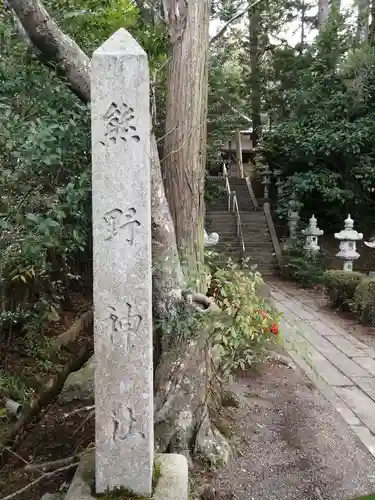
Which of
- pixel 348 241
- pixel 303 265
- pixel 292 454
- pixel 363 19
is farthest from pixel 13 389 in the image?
pixel 363 19

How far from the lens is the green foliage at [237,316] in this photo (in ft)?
10.6

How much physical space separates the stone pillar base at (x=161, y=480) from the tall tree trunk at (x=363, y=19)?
1349 cm

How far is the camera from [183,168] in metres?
3.38

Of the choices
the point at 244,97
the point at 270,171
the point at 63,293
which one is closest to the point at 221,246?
the point at 270,171

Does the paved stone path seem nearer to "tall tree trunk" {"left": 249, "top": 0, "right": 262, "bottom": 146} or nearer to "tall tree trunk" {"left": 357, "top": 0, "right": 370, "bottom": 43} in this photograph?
"tall tree trunk" {"left": 357, "top": 0, "right": 370, "bottom": 43}

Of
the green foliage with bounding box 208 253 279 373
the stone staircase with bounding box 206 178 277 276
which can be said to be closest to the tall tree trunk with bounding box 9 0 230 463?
the green foliage with bounding box 208 253 279 373

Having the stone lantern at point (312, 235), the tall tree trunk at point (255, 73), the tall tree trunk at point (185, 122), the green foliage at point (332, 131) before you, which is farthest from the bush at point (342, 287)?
the tall tree trunk at point (255, 73)

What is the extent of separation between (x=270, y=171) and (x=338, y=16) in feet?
16.4

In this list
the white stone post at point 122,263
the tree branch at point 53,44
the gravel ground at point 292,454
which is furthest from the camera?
the gravel ground at point 292,454

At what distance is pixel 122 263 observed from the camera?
2.13 meters

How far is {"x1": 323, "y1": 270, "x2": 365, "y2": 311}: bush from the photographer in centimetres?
813

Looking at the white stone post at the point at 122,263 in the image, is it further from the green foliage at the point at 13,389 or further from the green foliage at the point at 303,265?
the green foliage at the point at 303,265

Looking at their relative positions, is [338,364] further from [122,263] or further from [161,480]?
[122,263]

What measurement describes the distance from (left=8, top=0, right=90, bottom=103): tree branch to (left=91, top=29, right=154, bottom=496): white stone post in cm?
85
